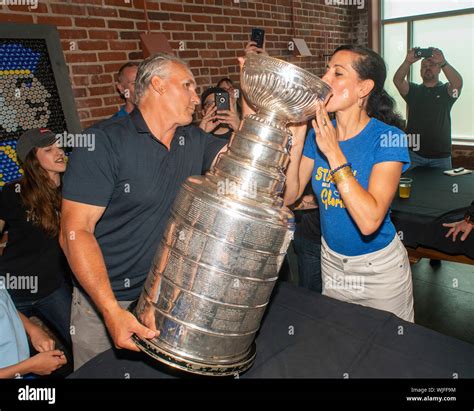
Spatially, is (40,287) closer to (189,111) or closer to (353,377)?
(189,111)

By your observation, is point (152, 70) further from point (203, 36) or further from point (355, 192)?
point (203, 36)

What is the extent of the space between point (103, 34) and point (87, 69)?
36 centimetres

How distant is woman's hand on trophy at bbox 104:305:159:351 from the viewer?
104 cm

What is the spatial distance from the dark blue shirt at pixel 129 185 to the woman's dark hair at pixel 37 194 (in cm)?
136

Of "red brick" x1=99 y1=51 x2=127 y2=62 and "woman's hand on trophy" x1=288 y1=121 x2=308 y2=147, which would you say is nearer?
"woman's hand on trophy" x1=288 y1=121 x2=308 y2=147

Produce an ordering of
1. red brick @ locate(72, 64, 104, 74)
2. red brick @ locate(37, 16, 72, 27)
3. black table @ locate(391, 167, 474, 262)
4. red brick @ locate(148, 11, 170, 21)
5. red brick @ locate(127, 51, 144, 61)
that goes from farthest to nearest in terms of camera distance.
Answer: red brick @ locate(148, 11, 170, 21) → red brick @ locate(127, 51, 144, 61) → red brick @ locate(72, 64, 104, 74) → red brick @ locate(37, 16, 72, 27) → black table @ locate(391, 167, 474, 262)

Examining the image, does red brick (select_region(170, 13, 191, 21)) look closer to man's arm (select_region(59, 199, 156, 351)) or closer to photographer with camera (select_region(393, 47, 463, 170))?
photographer with camera (select_region(393, 47, 463, 170))

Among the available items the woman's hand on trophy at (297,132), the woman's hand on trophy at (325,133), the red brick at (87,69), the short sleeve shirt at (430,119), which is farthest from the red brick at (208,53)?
the woman's hand on trophy at (325,133)

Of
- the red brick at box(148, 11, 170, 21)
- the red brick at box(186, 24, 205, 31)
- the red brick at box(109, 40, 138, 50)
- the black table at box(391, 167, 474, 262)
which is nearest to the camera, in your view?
the black table at box(391, 167, 474, 262)

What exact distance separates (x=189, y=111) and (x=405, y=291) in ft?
3.88

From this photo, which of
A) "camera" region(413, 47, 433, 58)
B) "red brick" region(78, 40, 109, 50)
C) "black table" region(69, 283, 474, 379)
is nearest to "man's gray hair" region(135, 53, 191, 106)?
"black table" region(69, 283, 474, 379)

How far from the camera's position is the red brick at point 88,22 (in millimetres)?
3127

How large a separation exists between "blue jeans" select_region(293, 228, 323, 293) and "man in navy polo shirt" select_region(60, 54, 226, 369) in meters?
1.17

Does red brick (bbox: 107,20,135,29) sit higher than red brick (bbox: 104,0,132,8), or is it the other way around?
red brick (bbox: 104,0,132,8)
